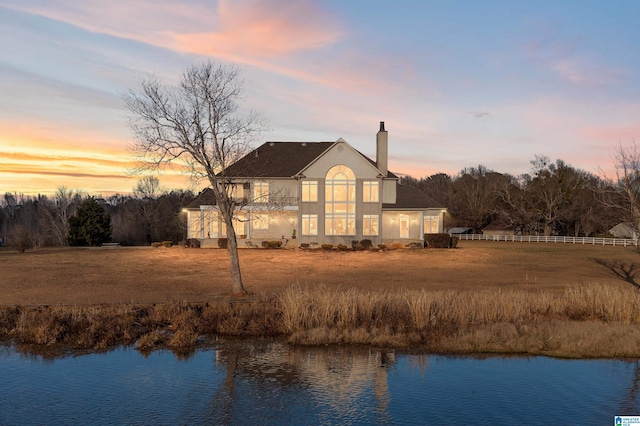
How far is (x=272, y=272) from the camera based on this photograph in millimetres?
31531

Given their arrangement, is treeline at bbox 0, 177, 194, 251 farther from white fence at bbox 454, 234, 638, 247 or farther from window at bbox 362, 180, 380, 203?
white fence at bbox 454, 234, 638, 247

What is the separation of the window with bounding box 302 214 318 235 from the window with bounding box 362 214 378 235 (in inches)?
168

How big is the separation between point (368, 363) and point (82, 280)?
1835 cm

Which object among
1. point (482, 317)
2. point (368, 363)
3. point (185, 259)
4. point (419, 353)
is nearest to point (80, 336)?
point (368, 363)

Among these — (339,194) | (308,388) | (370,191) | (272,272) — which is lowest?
(308,388)

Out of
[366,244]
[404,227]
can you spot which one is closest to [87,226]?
[366,244]

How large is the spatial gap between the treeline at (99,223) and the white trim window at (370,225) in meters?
15.9

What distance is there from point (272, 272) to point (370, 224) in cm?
1858

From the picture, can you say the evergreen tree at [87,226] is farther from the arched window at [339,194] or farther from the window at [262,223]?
the arched window at [339,194]

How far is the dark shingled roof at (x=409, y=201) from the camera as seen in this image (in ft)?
163

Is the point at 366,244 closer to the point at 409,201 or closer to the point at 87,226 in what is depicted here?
the point at 409,201

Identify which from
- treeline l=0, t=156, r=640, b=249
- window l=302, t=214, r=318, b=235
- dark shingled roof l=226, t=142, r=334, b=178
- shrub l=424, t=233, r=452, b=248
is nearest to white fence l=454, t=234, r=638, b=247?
treeline l=0, t=156, r=640, b=249

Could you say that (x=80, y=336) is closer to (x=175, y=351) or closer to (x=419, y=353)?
(x=175, y=351)

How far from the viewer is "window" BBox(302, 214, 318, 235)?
158ft
